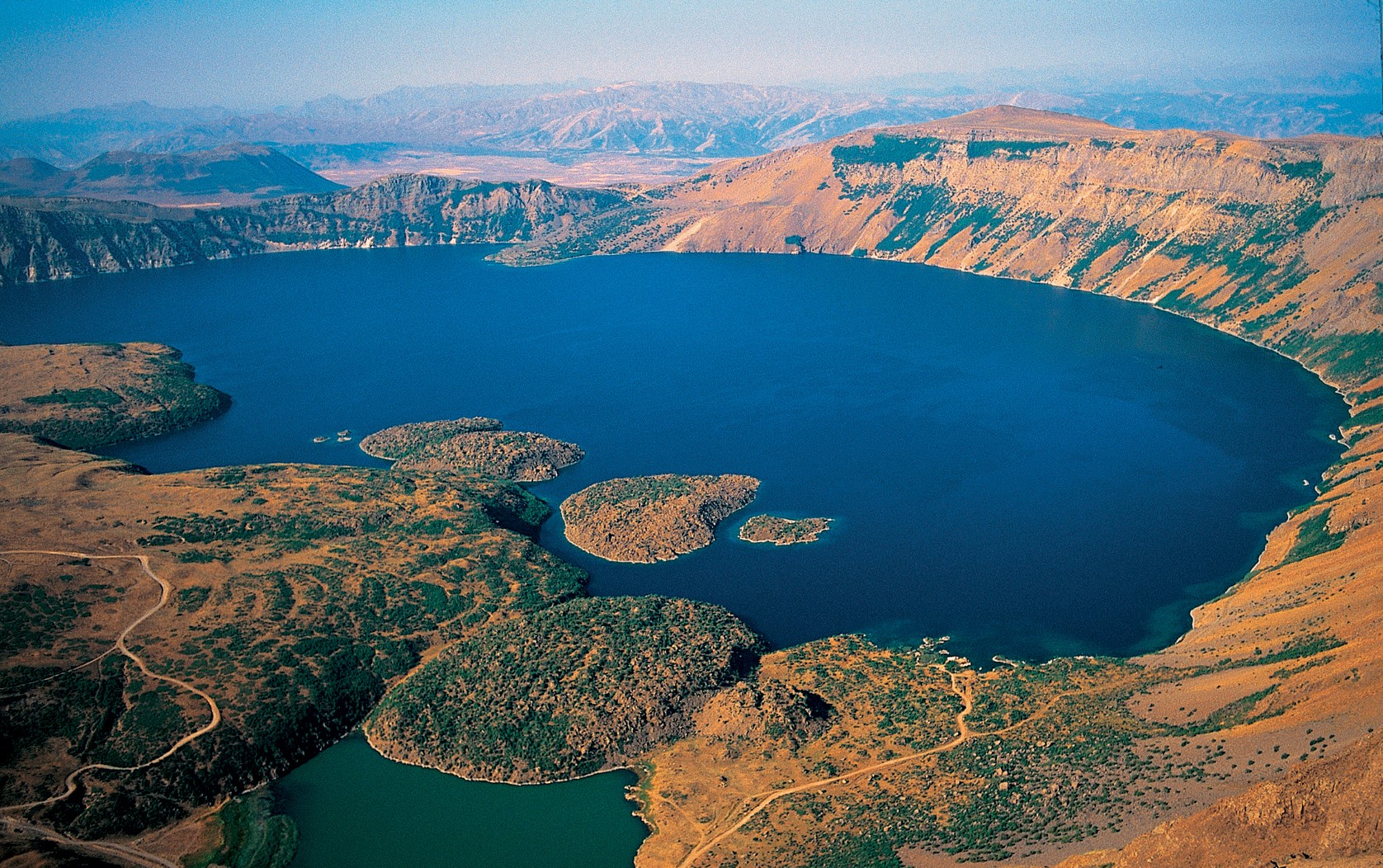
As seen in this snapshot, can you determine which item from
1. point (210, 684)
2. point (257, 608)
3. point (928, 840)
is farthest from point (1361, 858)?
point (257, 608)

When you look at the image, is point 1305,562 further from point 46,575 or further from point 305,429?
point 305,429

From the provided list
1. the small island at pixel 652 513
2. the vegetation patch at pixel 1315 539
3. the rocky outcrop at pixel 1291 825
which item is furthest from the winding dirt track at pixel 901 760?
the small island at pixel 652 513

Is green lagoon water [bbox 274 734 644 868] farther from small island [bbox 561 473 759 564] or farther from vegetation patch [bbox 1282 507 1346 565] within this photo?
vegetation patch [bbox 1282 507 1346 565]

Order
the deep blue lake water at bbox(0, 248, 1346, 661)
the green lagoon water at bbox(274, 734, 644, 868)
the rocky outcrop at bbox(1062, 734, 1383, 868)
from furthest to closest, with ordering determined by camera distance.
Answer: the deep blue lake water at bbox(0, 248, 1346, 661), the green lagoon water at bbox(274, 734, 644, 868), the rocky outcrop at bbox(1062, 734, 1383, 868)

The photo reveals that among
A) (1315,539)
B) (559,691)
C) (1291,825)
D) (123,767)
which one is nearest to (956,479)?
(1315,539)

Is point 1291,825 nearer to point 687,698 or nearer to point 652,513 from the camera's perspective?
point 687,698

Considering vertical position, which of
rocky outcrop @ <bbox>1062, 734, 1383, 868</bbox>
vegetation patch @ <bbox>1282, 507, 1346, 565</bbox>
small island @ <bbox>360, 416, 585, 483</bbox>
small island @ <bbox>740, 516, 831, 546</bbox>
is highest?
rocky outcrop @ <bbox>1062, 734, 1383, 868</bbox>

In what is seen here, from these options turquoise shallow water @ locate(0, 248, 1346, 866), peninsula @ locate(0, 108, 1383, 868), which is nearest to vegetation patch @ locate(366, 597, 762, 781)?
peninsula @ locate(0, 108, 1383, 868)
